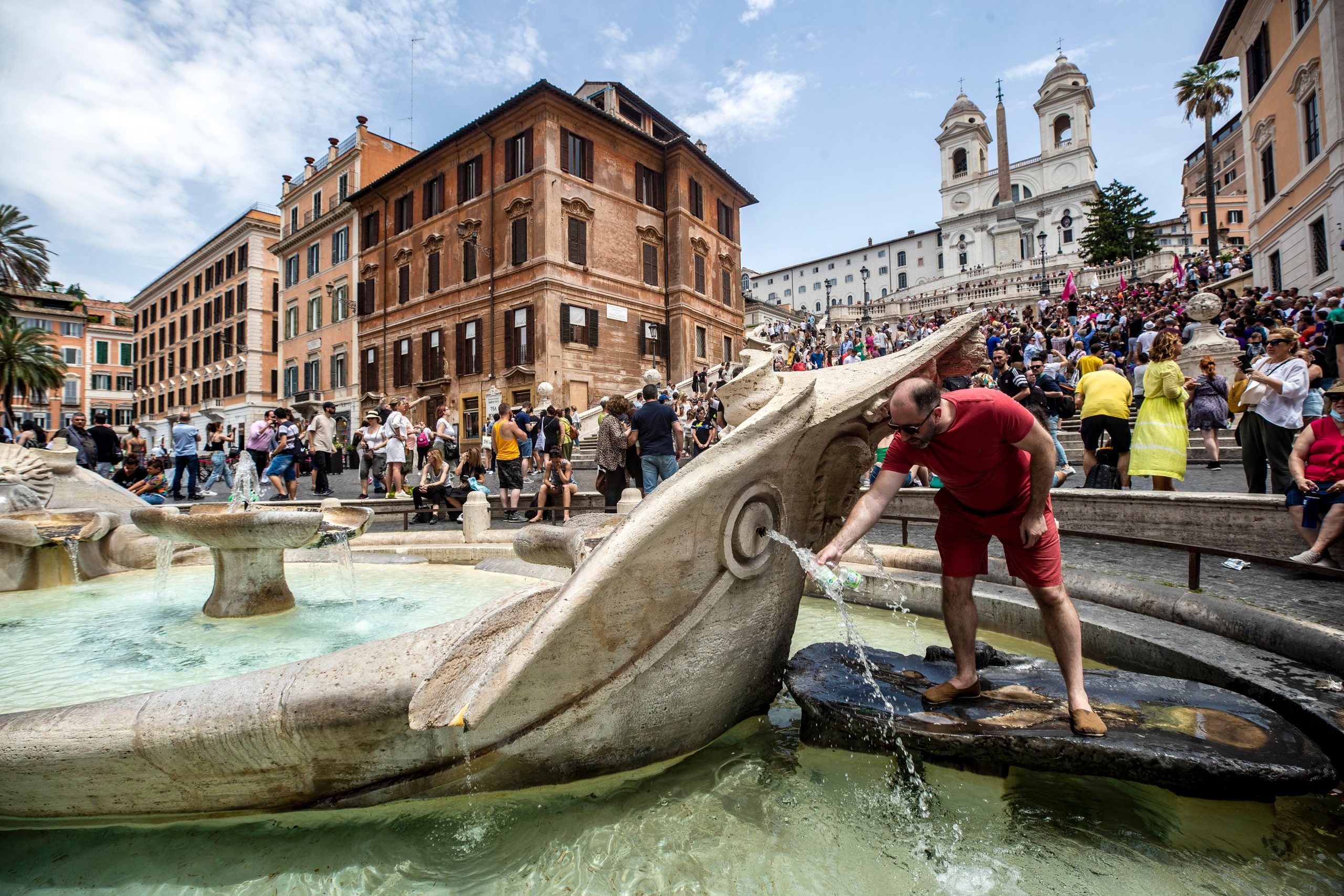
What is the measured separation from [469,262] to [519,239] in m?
3.29

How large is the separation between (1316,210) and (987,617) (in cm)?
2475

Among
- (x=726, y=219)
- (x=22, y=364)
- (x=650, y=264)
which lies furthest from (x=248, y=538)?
(x=22, y=364)

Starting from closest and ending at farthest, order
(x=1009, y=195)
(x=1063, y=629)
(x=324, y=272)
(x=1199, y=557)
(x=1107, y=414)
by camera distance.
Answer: (x=1063, y=629), (x=1199, y=557), (x=1107, y=414), (x=324, y=272), (x=1009, y=195)

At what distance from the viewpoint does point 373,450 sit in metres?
11.6

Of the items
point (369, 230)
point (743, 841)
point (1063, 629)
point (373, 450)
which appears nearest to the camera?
point (743, 841)

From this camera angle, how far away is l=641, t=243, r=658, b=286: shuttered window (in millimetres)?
29562

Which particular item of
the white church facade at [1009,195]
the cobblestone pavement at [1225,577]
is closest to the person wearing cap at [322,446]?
the cobblestone pavement at [1225,577]

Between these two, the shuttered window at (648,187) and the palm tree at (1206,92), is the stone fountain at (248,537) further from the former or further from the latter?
the palm tree at (1206,92)

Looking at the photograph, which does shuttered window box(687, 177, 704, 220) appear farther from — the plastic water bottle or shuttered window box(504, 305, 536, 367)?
the plastic water bottle

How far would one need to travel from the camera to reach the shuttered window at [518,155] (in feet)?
87.5

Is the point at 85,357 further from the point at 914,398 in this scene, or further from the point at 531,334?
the point at 914,398

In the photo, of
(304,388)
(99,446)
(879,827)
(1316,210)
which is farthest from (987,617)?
(304,388)

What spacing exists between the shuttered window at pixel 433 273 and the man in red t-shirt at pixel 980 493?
3085 cm

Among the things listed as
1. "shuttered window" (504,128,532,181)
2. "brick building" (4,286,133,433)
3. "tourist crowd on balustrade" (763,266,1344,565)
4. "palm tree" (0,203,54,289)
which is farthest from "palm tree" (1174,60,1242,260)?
"brick building" (4,286,133,433)
